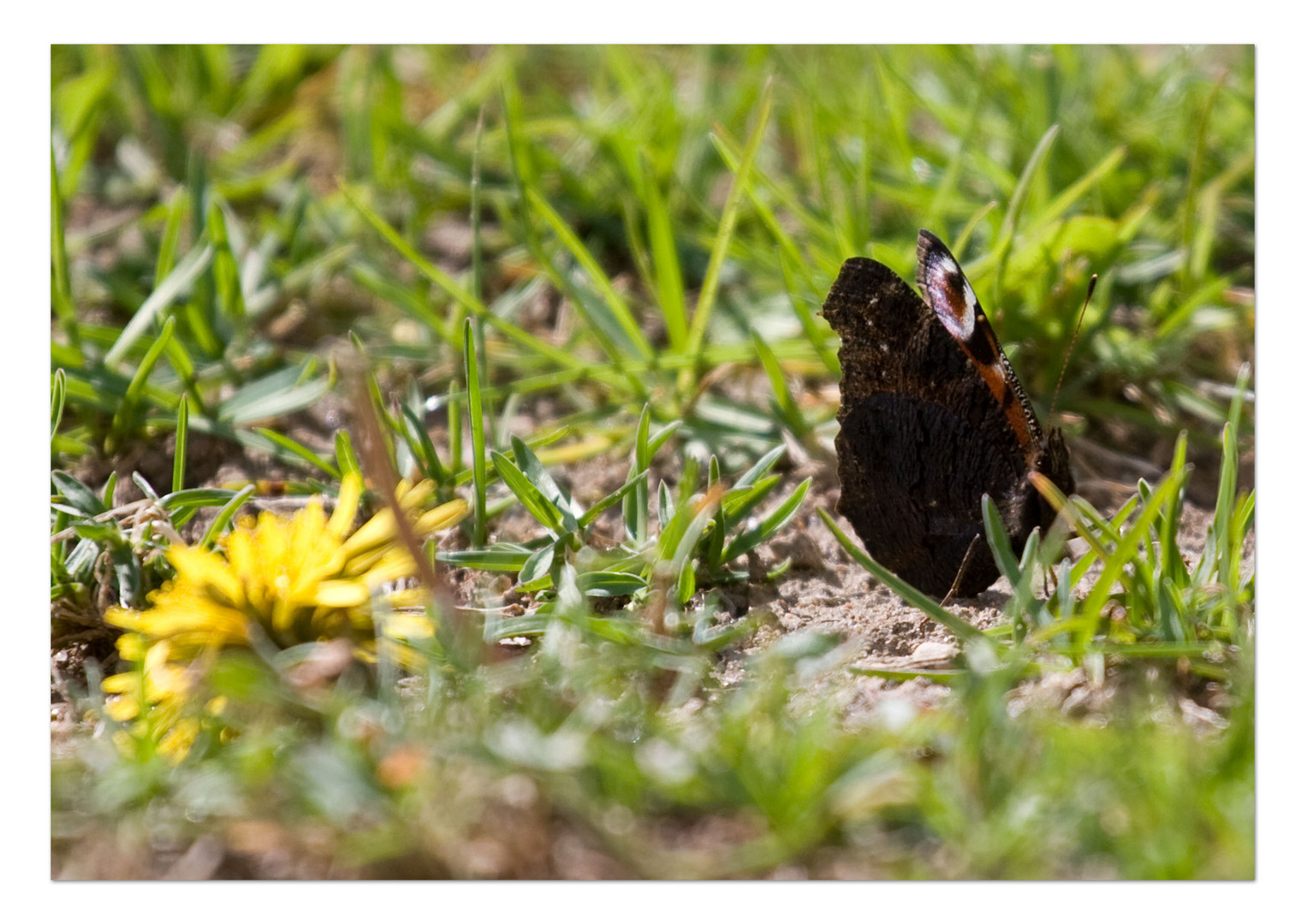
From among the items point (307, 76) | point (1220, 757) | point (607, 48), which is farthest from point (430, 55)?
point (1220, 757)

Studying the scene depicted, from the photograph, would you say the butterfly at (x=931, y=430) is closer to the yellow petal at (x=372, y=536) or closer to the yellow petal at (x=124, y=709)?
the yellow petal at (x=372, y=536)

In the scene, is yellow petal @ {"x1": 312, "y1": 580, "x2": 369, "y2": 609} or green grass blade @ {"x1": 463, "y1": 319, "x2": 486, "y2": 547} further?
green grass blade @ {"x1": 463, "y1": 319, "x2": 486, "y2": 547}

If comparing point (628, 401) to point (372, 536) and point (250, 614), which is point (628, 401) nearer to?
point (372, 536)

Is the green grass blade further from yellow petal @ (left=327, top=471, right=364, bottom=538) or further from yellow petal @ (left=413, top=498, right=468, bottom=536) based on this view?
yellow petal @ (left=327, top=471, right=364, bottom=538)

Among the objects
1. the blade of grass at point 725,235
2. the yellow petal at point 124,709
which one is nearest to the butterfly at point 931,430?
the blade of grass at point 725,235

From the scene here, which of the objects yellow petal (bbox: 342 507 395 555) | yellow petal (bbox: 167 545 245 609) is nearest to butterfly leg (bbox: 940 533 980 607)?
yellow petal (bbox: 342 507 395 555)

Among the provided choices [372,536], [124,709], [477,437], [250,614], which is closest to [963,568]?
[477,437]
